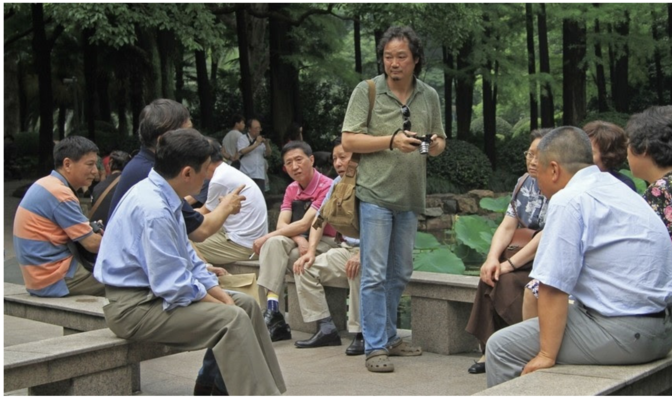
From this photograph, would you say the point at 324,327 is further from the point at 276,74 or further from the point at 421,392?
the point at 276,74

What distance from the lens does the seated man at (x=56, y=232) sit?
220 inches

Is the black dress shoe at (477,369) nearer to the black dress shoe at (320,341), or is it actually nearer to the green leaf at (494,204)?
the black dress shoe at (320,341)

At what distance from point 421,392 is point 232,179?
2259 millimetres

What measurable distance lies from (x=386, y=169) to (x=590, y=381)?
2262 millimetres

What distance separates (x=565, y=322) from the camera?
3602 millimetres

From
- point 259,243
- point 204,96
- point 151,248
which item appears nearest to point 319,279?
point 259,243

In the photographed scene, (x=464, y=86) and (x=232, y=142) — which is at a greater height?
(x=464, y=86)

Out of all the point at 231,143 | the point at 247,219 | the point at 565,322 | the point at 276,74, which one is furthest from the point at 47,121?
the point at 565,322

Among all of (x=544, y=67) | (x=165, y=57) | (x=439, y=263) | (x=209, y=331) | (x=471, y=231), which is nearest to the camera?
(x=209, y=331)

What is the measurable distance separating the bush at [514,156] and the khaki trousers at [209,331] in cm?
1889

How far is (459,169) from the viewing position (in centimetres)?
→ 2108

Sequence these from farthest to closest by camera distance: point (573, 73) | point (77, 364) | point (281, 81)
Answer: point (573, 73), point (281, 81), point (77, 364)

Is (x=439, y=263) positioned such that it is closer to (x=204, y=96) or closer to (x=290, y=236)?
(x=290, y=236)

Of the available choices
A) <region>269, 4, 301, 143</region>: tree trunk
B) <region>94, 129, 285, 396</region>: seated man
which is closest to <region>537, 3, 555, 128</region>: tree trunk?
<region>269, 4, 301, 143</region>: tree trunk
